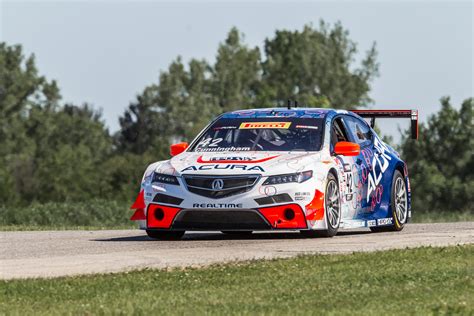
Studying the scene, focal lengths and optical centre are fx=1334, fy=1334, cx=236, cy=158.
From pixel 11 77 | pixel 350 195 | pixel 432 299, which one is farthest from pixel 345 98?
pixel 432 299

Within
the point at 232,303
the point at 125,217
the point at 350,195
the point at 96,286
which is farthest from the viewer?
the point at 125,217

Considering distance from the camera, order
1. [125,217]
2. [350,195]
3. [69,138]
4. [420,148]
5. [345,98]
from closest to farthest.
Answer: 1. [350,195]
2. [125,217]
3. [420,148]
4. [345,98]
5. [69,138]

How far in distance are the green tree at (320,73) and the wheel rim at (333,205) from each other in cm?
8560

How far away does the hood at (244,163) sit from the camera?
49.0 ft

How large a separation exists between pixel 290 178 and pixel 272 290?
5015 mm

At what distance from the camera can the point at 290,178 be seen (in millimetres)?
14977

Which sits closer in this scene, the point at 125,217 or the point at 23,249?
the point at 23,249

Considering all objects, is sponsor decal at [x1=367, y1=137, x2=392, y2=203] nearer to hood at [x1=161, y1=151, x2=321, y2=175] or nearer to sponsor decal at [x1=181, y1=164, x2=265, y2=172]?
hood at [x1=161, y1=151, x2=321, y2=175]

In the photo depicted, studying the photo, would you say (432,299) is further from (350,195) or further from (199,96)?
(199,96)

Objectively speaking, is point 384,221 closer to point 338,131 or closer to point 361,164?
point 361,164

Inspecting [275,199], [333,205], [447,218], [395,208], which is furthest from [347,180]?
[447,218]

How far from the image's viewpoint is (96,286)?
34.4 feet

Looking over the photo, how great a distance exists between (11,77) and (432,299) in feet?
322

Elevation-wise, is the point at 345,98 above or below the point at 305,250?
above
